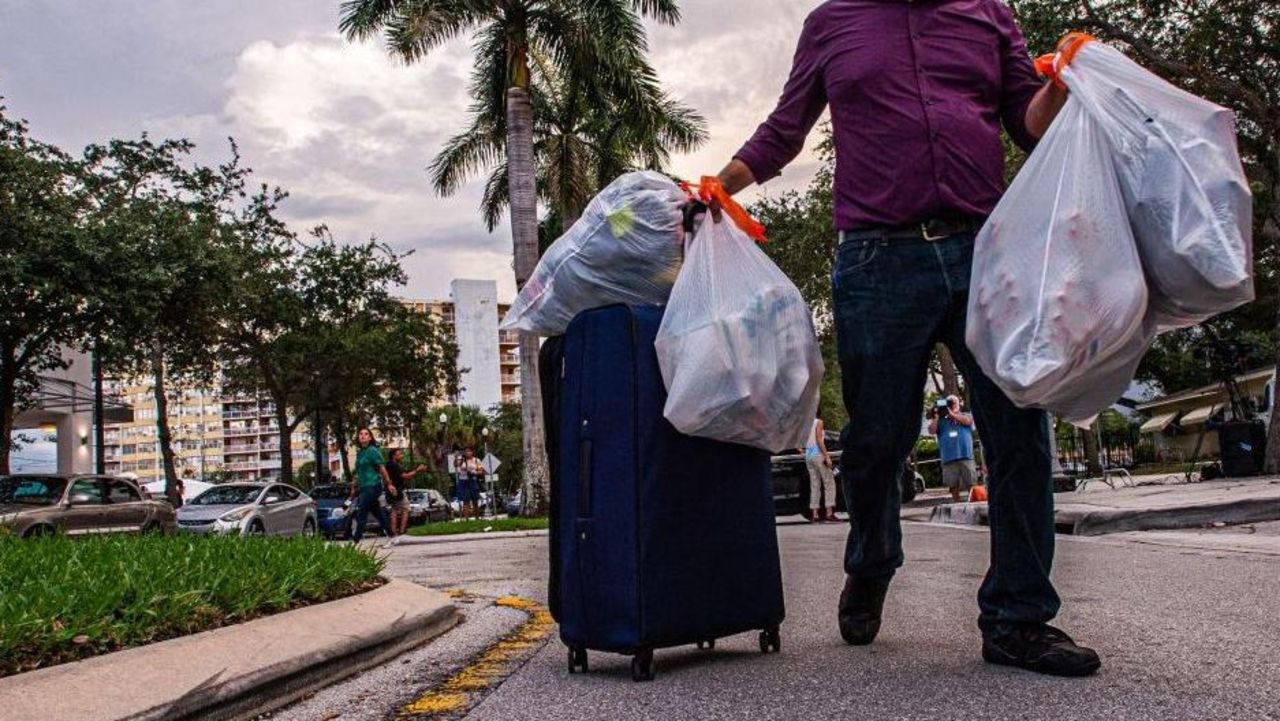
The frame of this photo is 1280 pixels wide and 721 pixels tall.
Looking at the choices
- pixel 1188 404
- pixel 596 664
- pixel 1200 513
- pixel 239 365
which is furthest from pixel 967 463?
pixel 1188 404

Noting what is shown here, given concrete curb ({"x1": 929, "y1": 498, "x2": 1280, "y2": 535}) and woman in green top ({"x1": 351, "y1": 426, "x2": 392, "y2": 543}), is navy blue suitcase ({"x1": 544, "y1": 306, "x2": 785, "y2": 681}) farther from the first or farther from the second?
woman in green top ({"x1": 351, "y1": 426, "x2": 392, "y2": 543})

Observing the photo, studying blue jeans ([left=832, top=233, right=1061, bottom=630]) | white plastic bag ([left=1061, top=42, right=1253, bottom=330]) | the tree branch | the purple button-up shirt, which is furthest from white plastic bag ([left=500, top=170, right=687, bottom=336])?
the tree branch

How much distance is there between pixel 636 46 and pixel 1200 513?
1445 cm

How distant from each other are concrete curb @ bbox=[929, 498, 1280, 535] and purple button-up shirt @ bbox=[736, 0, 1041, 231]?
700 cm

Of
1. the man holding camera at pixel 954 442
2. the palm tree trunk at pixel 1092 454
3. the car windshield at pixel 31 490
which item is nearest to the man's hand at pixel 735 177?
the man holding camera at pixel 954 442

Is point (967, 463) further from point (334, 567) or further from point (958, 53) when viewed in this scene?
point (958, 53)

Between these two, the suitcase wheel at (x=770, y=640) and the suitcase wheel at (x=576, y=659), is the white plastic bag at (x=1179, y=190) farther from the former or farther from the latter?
the suitcase wheel at (x=576, y=659)

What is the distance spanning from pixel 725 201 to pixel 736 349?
1.68ft

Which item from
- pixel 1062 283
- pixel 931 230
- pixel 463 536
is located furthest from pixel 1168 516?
pixel 463 536

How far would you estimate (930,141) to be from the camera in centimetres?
310

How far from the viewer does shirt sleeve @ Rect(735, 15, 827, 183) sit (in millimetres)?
3428

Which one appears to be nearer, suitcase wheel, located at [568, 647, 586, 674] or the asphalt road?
the asphalt road

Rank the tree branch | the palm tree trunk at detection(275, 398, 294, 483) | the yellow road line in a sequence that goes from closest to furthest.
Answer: the yellow road line → the tree branch → the palm tree trunk at detection(275, 398, 294, 483)

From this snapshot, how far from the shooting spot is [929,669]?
116 inches
